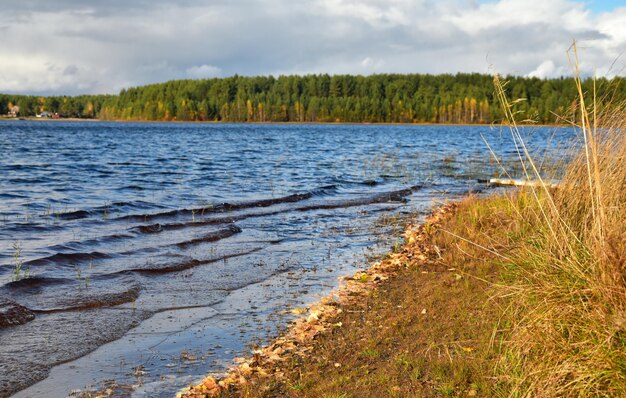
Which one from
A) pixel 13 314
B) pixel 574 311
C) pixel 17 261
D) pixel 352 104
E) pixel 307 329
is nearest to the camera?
pixel 574 311

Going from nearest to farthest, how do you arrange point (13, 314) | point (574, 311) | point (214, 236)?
point (574, 311), point (13, 314), point (214, 236)

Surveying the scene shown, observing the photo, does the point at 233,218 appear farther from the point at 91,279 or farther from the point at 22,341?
the point at 22,341

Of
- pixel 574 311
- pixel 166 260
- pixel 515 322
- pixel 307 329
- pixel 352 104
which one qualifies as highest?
pixel 352 104

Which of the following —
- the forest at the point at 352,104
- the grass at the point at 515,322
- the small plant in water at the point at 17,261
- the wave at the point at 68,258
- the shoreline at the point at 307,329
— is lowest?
the wave at the point at 68,258

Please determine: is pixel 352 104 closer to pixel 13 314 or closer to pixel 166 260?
pixel 166 260

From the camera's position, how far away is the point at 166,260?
42.6 ft

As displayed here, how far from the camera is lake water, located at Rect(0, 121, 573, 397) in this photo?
754 cm

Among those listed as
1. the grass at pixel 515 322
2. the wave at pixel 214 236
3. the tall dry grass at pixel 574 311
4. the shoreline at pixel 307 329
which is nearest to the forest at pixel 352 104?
the wave at pixel 214 236

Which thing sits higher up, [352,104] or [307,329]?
[352,104]

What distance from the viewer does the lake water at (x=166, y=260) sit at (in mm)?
7543

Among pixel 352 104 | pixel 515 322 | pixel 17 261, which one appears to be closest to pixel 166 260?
pixel 17 261

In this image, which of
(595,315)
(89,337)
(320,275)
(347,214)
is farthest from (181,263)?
(595,315)

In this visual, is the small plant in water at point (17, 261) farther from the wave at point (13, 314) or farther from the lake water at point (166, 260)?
the wave at point (13, 314)

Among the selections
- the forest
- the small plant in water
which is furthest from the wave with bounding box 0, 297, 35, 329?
the forest
